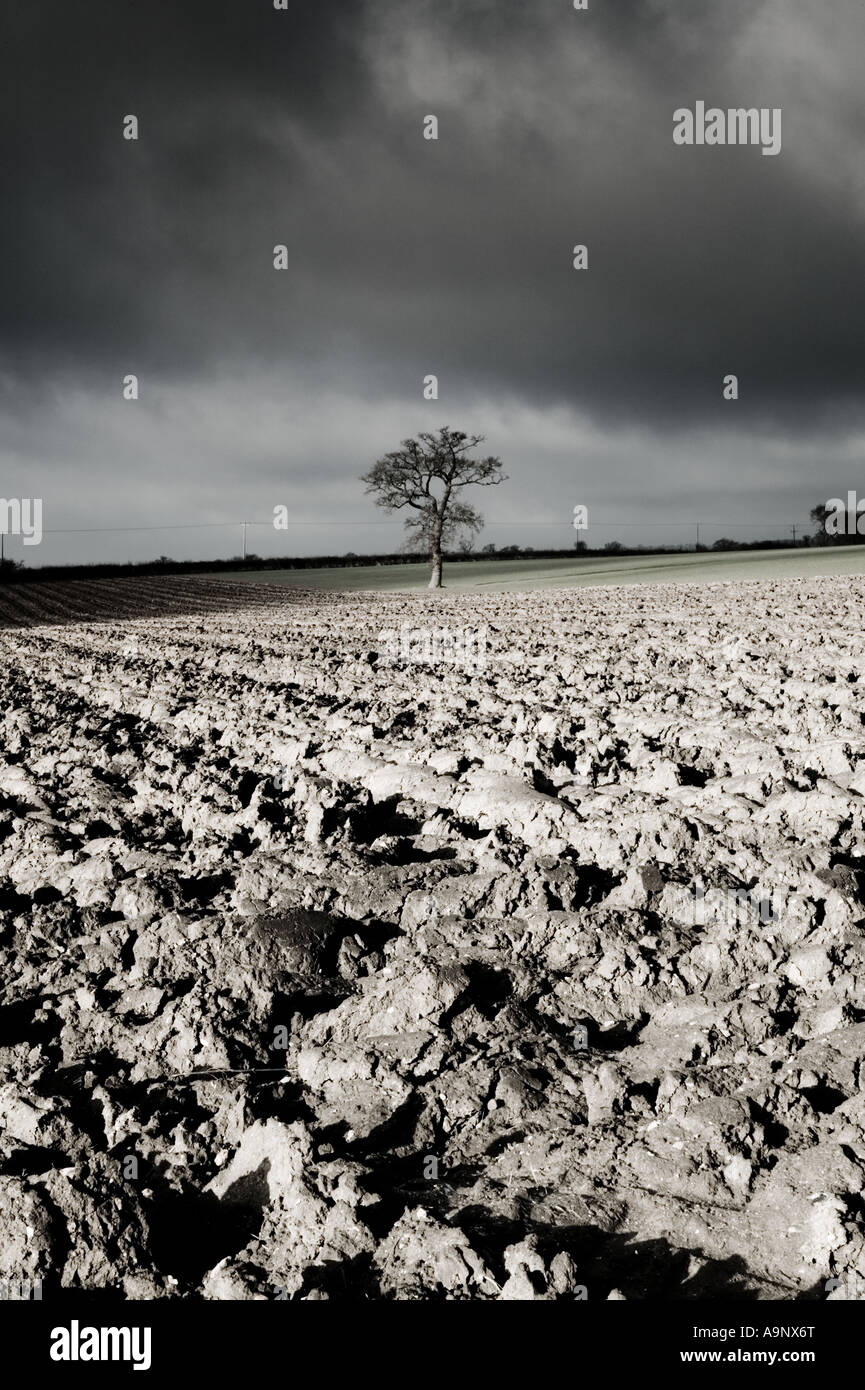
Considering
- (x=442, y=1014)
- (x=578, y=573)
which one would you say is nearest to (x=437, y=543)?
(x=578, y=573)

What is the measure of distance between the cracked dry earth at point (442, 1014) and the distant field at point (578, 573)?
2948 centimetres

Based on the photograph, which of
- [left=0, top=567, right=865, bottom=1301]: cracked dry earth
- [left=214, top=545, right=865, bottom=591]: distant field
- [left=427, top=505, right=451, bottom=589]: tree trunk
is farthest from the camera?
[left=427, top=505, right=451, bottom=589]: tree trunk

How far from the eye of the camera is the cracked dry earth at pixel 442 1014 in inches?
94.0

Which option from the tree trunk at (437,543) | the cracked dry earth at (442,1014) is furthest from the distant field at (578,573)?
the cracked dry earth at (442,1014)

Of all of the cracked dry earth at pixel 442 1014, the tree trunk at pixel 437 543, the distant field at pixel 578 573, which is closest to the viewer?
the cracked dry earth at pixel 442 1014

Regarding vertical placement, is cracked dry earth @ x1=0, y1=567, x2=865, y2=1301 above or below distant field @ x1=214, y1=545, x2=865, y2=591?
below

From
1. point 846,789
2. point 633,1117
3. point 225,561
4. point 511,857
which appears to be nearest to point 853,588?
point 846,789

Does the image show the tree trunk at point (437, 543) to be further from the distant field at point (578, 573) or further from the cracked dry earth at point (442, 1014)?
the cracked dry earth at point (442, 1014)

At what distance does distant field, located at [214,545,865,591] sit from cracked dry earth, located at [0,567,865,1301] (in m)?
29.5

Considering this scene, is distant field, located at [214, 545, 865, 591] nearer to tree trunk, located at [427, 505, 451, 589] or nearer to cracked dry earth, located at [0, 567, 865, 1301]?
tree trunk, located at [427, 505, 451, 589]

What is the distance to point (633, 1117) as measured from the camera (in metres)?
2.83

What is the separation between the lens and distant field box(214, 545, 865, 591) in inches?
1510

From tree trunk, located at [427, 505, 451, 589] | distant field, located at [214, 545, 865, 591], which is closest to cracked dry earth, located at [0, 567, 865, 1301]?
distant field, located at [214, 545, 865, 591]

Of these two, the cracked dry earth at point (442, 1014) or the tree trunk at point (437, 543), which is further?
the tree trunk at point (437, 543)
